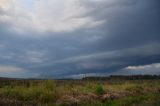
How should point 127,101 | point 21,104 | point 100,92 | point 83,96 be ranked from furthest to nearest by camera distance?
1. point 100,92
2. point 83,96
3. point 127,101
4. point 21,104

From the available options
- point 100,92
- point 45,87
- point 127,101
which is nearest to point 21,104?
point 45,87

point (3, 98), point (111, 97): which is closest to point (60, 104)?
point (3, 98)

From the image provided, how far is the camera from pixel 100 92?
30156 mm

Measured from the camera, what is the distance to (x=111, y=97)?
28.1m

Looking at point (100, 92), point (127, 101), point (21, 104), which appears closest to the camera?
point (21, 104)

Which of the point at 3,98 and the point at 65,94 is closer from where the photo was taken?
the point at 3,98

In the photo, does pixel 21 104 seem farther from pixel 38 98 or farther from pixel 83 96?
pixel 83 96

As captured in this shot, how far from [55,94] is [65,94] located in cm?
131

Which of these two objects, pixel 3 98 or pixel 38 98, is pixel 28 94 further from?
pixel 3 98

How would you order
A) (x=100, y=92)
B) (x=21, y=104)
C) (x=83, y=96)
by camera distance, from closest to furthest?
(x=21, y=104)
(x=83, y=96)
(x=100, y=92)

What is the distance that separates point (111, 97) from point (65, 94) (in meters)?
3.56

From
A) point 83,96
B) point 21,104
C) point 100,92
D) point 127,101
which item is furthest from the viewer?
point 100,92

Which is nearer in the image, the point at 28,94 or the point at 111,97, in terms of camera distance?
the point at 28,94

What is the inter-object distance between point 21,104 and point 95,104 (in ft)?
15.3
